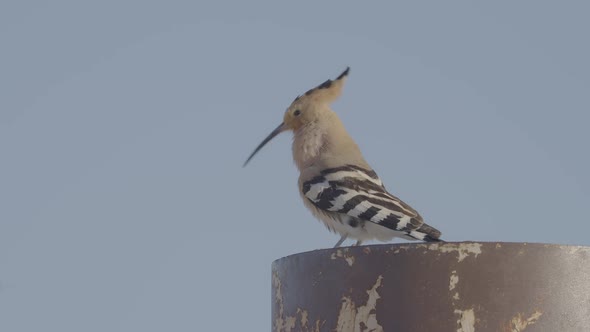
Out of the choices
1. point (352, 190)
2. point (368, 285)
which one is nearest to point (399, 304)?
point (368, 285)

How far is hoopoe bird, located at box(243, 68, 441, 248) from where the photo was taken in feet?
13.6

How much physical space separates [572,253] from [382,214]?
1943mm

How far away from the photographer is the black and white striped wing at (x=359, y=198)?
4122 millimetres

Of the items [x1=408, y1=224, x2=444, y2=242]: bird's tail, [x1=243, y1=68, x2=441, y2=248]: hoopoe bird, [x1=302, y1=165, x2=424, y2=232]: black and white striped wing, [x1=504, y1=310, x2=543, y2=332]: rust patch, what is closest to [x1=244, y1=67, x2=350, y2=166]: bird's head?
[x1=243, y1=68, x2=441, y2=248]: hoopoe bird

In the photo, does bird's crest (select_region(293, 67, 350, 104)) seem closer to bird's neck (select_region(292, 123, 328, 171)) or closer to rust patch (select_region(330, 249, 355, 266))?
bird's neck (select_region(292, 123, 328, 171))

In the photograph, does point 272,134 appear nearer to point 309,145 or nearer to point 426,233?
point 309,145

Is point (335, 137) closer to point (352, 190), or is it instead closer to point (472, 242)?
point (352, 190)

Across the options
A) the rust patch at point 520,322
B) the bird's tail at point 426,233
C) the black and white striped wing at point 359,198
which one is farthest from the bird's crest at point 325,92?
the rust patch at point 520,322

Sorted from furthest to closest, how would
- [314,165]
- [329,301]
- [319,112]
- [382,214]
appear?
[319,112] → [314,165] → [382,214] → [329,301]

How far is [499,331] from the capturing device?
7.06 feet

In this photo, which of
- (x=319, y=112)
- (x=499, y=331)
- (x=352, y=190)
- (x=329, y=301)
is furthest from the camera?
(x=319, y=112)

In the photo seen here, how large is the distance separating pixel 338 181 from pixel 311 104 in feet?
3.10

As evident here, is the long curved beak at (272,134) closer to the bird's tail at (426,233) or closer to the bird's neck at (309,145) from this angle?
the bird's neck at (309,145)

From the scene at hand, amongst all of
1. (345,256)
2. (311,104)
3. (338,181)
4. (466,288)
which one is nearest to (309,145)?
(311,104)
